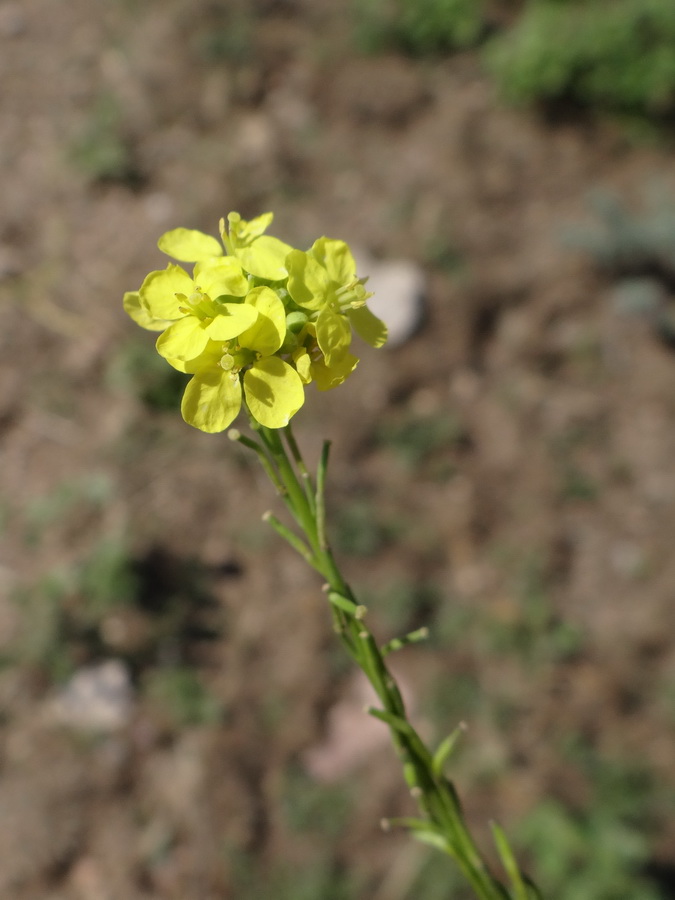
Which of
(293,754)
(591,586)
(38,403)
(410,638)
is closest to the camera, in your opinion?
(410,638)

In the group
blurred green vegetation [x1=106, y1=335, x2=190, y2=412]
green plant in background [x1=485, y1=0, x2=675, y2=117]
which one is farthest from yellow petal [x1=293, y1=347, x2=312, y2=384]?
green plant in background [x1=485, y1=0, x2=675, y2=117]

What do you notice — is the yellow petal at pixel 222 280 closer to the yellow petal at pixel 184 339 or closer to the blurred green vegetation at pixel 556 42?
the yellow petal at pixel 184 339

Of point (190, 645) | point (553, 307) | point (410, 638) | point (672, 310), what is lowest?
point (410, 638)

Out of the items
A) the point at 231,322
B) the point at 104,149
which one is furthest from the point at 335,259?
the point at 104,149

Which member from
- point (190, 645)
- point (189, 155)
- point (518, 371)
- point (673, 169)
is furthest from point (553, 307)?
point (190, 645)

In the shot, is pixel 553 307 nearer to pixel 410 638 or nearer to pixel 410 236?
pixel 410 236

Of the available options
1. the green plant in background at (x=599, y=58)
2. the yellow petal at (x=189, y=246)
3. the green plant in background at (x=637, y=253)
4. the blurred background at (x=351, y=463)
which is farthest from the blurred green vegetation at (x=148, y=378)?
the green plant in background at (x=599, y=58)
